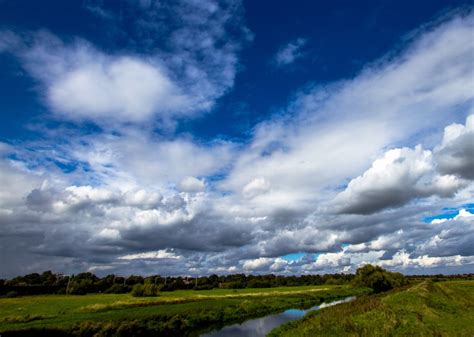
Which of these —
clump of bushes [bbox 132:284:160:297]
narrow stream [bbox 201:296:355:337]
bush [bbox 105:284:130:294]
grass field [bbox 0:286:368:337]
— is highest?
bush [bbox 105:284:130:294]

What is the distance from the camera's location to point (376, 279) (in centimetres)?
11631

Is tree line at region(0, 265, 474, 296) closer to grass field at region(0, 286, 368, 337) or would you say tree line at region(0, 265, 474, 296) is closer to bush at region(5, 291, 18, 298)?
bush at region(5, 291, 18, 298)

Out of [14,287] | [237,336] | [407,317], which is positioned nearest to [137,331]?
[237,336]

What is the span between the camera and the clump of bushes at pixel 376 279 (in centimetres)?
11656

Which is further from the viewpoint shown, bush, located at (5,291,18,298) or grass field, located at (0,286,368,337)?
bush, located at (5,291,18,298)

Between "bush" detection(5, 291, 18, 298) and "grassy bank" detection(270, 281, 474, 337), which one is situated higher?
"bush" detection(5, 291, 18, 298)

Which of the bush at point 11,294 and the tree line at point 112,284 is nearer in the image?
the bush at point 11,294

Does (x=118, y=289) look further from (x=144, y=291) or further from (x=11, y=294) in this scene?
(x=11, y=294)

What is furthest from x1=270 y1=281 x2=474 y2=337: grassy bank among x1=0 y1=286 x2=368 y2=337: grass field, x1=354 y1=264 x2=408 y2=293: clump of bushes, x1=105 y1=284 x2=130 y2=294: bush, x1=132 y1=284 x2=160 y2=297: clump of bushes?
x1=354 y1=264 x2=408 y2=293: clump of bushes

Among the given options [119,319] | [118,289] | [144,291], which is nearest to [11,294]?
[144,291]

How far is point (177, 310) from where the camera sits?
5497 cm

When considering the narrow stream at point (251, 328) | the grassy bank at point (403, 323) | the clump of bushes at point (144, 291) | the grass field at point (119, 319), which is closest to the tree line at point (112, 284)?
the clump of bushes at point (144, 291)

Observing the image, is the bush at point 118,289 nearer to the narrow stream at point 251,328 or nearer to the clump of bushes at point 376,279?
the narrow stream at point 251,328

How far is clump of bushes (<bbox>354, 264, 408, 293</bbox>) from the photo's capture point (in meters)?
117
